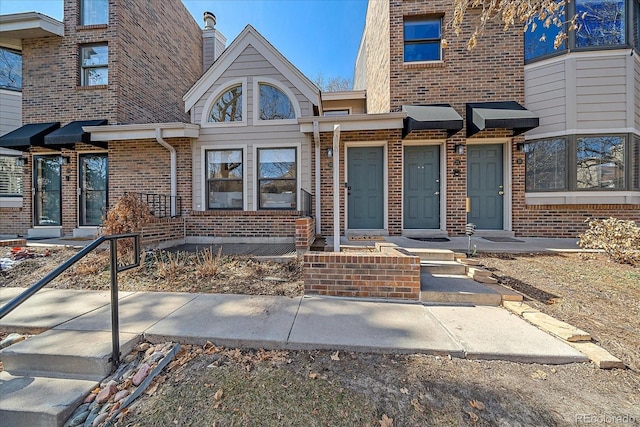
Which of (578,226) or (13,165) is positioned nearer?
(578,226)

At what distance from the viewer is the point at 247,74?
6871mm

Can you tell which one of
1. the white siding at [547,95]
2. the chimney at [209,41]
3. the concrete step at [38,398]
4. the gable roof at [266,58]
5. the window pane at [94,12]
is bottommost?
the concrete step at [38,398]

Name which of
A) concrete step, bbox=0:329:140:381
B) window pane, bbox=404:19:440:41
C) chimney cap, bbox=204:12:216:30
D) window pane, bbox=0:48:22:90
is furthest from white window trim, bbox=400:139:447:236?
window pane, bbox=0:48:22:90

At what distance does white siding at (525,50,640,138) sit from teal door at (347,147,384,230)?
442cm

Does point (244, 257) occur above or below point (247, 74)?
below

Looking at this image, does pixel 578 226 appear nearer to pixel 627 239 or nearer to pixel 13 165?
pixel 627 239

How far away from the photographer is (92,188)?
302 inches

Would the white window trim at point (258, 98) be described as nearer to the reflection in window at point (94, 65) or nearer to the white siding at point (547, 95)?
the reflection in window at point (94, 65)

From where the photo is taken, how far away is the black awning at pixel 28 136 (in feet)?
22.7

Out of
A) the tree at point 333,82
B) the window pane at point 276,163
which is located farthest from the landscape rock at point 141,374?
the tree at point 333,82

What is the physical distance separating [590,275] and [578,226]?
334cm

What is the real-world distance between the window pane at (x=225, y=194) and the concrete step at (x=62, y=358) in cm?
495

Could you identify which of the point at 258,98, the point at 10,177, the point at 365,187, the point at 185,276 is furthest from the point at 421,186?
the point at 10,177

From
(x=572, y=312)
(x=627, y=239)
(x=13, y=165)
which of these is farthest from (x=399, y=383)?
(x=13, y=165)
